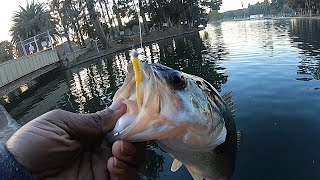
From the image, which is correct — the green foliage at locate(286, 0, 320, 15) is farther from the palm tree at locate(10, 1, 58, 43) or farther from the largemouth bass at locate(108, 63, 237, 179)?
the largemouth bass at locate(108, 63, 237, 179)

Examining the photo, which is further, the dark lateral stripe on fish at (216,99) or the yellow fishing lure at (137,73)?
the dark lateral stripe on fish at (216,99)

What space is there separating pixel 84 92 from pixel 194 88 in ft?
59.8

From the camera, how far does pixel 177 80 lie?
2.03 metres

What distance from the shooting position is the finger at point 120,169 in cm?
220

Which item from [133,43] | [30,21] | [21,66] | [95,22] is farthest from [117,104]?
[30,21]

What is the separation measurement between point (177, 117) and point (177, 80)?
0.23 m

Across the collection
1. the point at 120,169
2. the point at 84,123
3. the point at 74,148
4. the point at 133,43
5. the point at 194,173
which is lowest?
the point at 133,43

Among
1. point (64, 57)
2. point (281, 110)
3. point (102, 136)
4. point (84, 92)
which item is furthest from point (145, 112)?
point (64, 57)

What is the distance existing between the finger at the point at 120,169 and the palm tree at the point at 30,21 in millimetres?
54018

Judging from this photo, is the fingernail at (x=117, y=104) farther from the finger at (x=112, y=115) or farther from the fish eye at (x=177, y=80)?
the fish eye at (x=177, y=80)

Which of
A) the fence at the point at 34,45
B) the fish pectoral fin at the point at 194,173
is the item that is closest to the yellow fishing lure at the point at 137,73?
the fish pectoral fin at the point at 194,173

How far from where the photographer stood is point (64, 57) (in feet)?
110

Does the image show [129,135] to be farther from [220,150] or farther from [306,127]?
[306,127]

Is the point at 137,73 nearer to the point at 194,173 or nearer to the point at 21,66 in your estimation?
the point at 194,173
